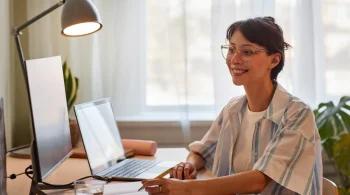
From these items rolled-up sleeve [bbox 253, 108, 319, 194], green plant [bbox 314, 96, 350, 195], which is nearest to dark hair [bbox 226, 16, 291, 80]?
rolled-up sleeve [bbox 253, 108, 319, 194]

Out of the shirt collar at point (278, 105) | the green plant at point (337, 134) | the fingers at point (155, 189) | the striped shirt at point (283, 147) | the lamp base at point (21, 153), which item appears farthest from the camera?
the green plant at point (337, 134)

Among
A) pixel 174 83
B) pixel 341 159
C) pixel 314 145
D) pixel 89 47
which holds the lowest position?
pixel 341 159

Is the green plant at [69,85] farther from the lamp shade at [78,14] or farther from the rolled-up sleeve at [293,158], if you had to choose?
the rolled-up sleeve at [293,158]

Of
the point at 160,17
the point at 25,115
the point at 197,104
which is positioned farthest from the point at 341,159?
the point at 25,115

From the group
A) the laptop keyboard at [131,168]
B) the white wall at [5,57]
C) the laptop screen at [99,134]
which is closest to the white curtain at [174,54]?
the white wall at [5,57]

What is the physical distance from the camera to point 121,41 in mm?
2988

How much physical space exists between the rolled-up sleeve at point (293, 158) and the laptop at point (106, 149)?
0.45 m

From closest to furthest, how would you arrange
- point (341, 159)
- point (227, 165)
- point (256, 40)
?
1. point (256, 40)
2. point (227, 165)
3. point (341, 159)

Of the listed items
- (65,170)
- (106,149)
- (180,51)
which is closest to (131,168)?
(106,149)

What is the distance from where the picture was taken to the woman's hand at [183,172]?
178 cm

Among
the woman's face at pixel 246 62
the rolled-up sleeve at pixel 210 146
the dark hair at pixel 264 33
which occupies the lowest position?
the rolled-up sleeve at pixel 210 146

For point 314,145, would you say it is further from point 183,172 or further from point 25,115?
point 25,115

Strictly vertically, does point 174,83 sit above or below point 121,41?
below

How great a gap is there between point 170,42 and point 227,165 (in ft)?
4.13
